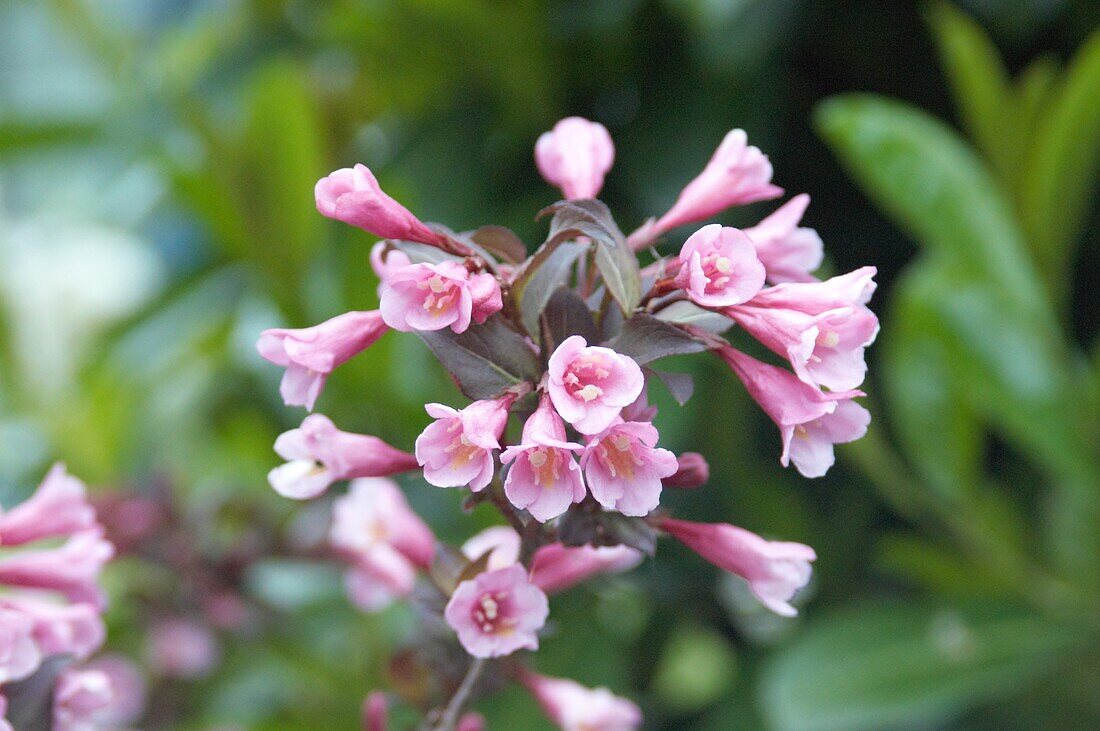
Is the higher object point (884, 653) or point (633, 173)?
point (633, 173)

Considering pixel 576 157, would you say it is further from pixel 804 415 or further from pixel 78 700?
pixel 78 700

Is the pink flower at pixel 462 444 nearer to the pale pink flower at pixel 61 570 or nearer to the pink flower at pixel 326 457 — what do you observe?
the pink flower at pixel 326 457

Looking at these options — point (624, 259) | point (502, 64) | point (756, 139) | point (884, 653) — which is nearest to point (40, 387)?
point (502, 64)

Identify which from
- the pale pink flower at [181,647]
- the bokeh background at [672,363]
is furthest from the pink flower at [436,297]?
the pale pink flower at [181,647]

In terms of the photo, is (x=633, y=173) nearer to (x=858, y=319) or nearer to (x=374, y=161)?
(x=374, y=161)

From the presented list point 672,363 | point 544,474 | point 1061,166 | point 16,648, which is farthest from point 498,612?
point 1061,166

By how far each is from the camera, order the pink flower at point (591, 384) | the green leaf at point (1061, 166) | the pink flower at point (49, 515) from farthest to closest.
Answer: the green leaf at point (1061, 166) < the pink flower at point (49, 515) < the pink flower at point (591, 384)

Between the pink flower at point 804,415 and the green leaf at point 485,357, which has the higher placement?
the green leaf at point 485,357
